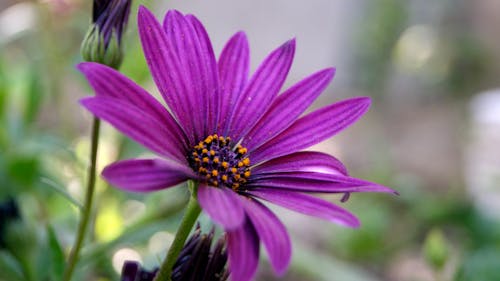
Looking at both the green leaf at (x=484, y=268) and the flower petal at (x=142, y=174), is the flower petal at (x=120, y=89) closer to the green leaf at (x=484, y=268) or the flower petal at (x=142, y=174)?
the flower petal at (x=142, y=174)

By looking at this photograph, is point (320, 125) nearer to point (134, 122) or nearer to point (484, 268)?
point (134, 122)

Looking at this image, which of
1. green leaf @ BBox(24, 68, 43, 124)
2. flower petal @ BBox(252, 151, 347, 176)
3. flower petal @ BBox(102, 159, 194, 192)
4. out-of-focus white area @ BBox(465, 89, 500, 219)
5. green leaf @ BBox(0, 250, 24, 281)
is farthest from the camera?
out-of-focus white area @ BBox(465, 89, 500, 219)

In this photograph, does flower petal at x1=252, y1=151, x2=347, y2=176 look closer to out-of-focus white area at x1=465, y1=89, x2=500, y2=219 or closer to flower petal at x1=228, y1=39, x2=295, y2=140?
flower petal at x1=228, y1=39, x2=295, y2=140

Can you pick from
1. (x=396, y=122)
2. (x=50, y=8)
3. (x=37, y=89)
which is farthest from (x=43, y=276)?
(x=396, y=122)

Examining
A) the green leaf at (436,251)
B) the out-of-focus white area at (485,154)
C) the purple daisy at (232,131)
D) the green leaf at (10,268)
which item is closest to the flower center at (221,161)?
the purple daisy at (232,131)

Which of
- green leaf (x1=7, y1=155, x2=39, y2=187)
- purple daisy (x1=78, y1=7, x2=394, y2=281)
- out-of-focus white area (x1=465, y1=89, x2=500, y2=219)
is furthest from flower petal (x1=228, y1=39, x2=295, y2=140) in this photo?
out-of-focus white area (x1=465, y1=89, x2=500, y2=219)

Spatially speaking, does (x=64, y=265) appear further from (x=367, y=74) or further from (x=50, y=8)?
(x=367, y=74)
